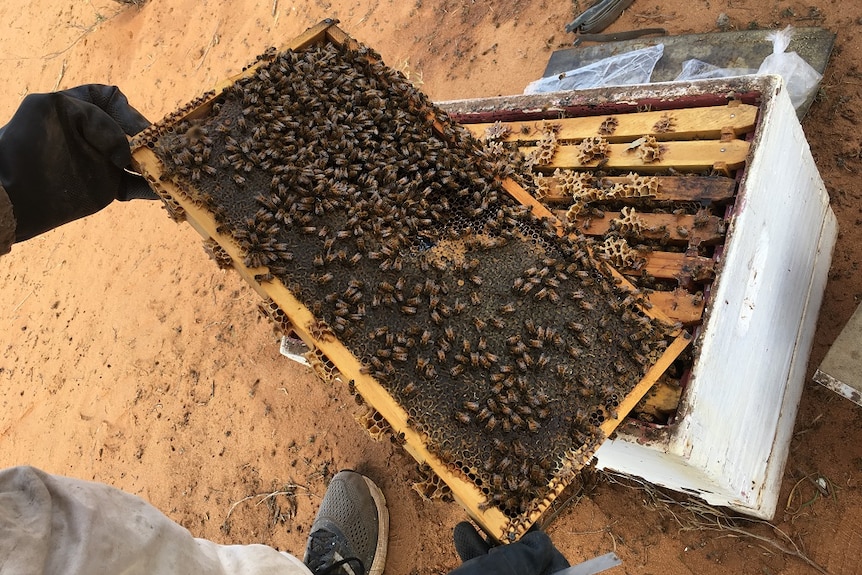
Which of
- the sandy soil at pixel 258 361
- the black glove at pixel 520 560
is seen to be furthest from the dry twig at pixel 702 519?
the black glove at pixel 520 560

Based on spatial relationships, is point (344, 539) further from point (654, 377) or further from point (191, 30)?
point (191, 30)

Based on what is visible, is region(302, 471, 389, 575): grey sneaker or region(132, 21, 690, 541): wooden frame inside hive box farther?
region(302, 471, 389, 575): grey sneaker

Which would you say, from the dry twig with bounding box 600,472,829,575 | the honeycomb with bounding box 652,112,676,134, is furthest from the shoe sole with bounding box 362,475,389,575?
the honeycomb with bounding box 652,112,676,134

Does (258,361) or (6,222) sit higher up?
(6,222)

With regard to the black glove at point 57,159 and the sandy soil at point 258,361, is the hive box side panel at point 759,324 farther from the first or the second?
the black glove at point 57,159

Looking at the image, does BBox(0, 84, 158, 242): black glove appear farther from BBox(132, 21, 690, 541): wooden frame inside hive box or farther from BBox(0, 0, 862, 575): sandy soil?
BBox(0, 0, 862, 575): sandy soil

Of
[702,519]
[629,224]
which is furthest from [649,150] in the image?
[702,519]

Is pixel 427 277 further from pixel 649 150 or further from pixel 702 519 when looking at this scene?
pixel 702 519
